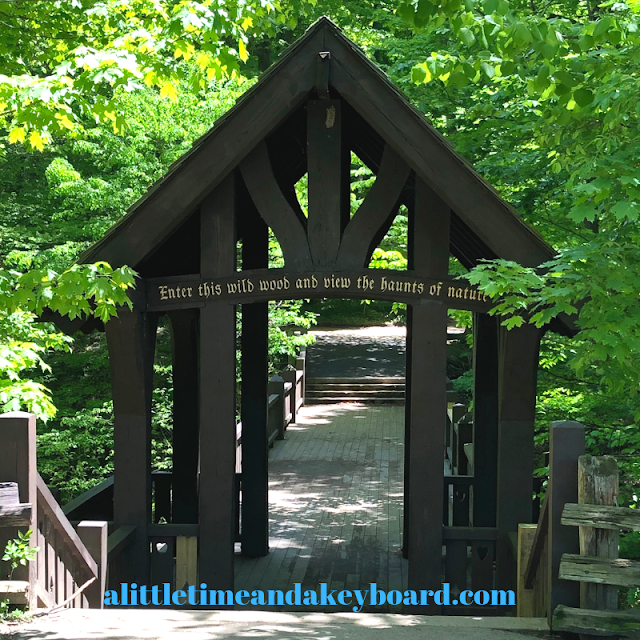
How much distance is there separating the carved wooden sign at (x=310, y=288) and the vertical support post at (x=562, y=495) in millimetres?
1809

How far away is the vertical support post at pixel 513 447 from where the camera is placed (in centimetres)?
626

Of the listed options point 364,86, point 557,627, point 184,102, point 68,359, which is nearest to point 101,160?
point 184,102

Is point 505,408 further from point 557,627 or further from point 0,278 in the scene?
point 0,278

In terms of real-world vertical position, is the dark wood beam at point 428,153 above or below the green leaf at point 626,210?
above

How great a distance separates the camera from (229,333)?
20.8 ft

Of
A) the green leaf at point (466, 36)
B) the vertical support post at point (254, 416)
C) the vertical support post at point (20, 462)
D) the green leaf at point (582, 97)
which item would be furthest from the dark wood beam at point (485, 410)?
the vertical support post at point (20, 462)

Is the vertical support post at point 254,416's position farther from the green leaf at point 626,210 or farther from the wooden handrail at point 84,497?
the green leaf at point 626,210

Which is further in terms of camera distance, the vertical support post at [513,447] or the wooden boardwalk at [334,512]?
the wooden boardwalk at [334,512]

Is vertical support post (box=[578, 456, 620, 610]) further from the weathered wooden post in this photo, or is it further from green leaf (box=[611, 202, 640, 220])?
the weathered wooden post

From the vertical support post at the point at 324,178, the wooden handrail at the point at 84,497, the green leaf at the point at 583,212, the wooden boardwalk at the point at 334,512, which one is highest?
the vertical support post at the point at 324,178

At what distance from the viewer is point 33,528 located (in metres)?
4.59

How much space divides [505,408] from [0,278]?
12.7ft

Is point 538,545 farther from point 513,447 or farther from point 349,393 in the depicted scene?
point 349,393

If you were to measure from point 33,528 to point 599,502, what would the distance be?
3.17 metres
